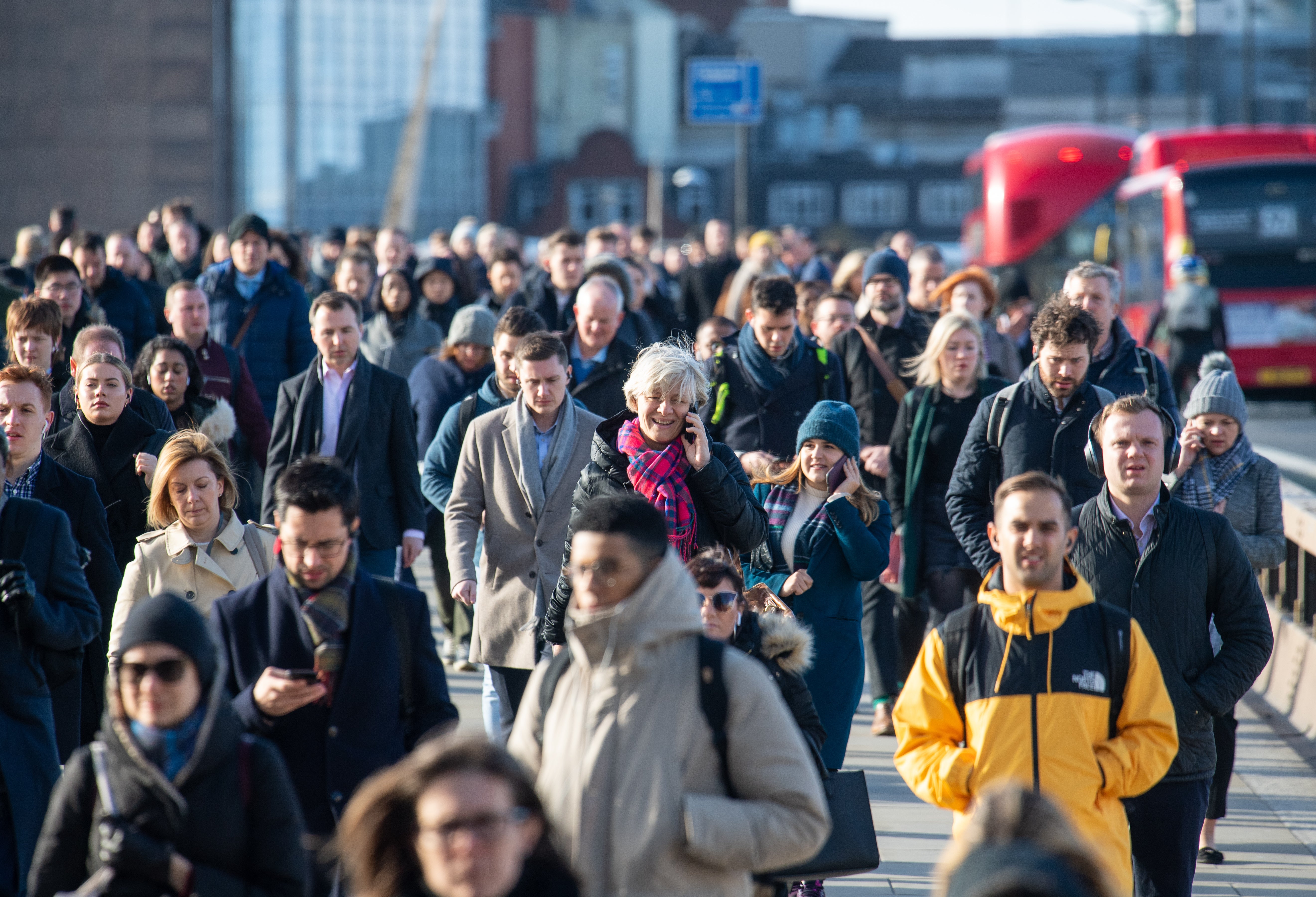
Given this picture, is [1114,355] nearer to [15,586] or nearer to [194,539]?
[194,539]

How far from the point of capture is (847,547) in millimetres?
6160

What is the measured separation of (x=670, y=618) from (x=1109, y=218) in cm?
2423

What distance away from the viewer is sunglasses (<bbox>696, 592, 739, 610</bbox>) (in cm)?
459

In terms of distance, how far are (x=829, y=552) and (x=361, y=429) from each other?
234cm

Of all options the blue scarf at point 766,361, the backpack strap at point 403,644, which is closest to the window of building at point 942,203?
the blue scarf at point 766,361

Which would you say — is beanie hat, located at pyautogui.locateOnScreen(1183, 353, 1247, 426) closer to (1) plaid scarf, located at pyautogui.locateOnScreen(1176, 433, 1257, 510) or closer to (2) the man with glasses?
(1) plaid scarf, located at pyautogui.locateOnScreen(1176, 433, 1257, 510)

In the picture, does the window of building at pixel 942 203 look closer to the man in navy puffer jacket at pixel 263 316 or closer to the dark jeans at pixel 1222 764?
the man in navy puffer jacket at pixel 263 316

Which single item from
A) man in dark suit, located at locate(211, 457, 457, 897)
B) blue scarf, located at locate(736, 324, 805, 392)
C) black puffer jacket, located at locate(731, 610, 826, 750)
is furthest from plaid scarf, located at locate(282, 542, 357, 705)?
blue scarf, located at locate(736, 324, 805, 392)

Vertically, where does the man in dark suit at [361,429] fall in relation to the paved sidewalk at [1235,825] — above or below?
above

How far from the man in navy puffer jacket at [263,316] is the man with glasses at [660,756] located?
6.60m

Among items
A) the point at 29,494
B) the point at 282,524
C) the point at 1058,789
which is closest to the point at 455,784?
the point at 282,524

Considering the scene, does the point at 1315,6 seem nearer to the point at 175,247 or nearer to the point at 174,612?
the point at 175,247

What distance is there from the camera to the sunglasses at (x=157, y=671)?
3338 millimetres

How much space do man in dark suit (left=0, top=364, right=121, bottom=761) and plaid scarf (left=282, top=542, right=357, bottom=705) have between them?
1.95 m
